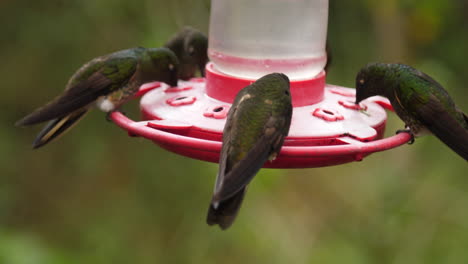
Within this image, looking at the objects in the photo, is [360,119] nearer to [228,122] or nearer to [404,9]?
[228,122]

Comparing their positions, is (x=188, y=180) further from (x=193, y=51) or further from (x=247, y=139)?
(x=247, y=139)

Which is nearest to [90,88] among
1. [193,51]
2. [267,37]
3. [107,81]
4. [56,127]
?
[107,81]

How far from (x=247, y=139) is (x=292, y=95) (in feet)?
1.46

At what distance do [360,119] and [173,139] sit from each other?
782 mm

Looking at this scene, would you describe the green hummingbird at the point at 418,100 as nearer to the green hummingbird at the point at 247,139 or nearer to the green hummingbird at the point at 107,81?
the green hummingbird at the point at 247,139

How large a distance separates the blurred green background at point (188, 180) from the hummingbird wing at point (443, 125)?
132 cm

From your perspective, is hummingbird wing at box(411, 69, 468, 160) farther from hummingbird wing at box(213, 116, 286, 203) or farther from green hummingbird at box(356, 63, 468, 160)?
hummingbird wing at box(213, 116, 286, 203)

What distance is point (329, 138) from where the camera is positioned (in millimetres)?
1812

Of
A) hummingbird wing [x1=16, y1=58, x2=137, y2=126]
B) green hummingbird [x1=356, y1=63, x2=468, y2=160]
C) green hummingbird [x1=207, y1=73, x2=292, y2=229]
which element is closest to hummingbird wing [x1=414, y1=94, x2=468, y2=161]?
green hummingbird [x1=356, y1=63, x2=468, y2=160]

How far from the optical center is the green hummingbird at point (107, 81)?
2.28 m

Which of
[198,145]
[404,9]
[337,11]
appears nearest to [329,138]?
[198,145]

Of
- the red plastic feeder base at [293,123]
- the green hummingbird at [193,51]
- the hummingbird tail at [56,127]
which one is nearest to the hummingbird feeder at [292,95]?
the red plastic feeder base at [293,123]

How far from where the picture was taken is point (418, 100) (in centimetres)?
222

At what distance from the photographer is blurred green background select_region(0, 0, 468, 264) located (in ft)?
12.5
